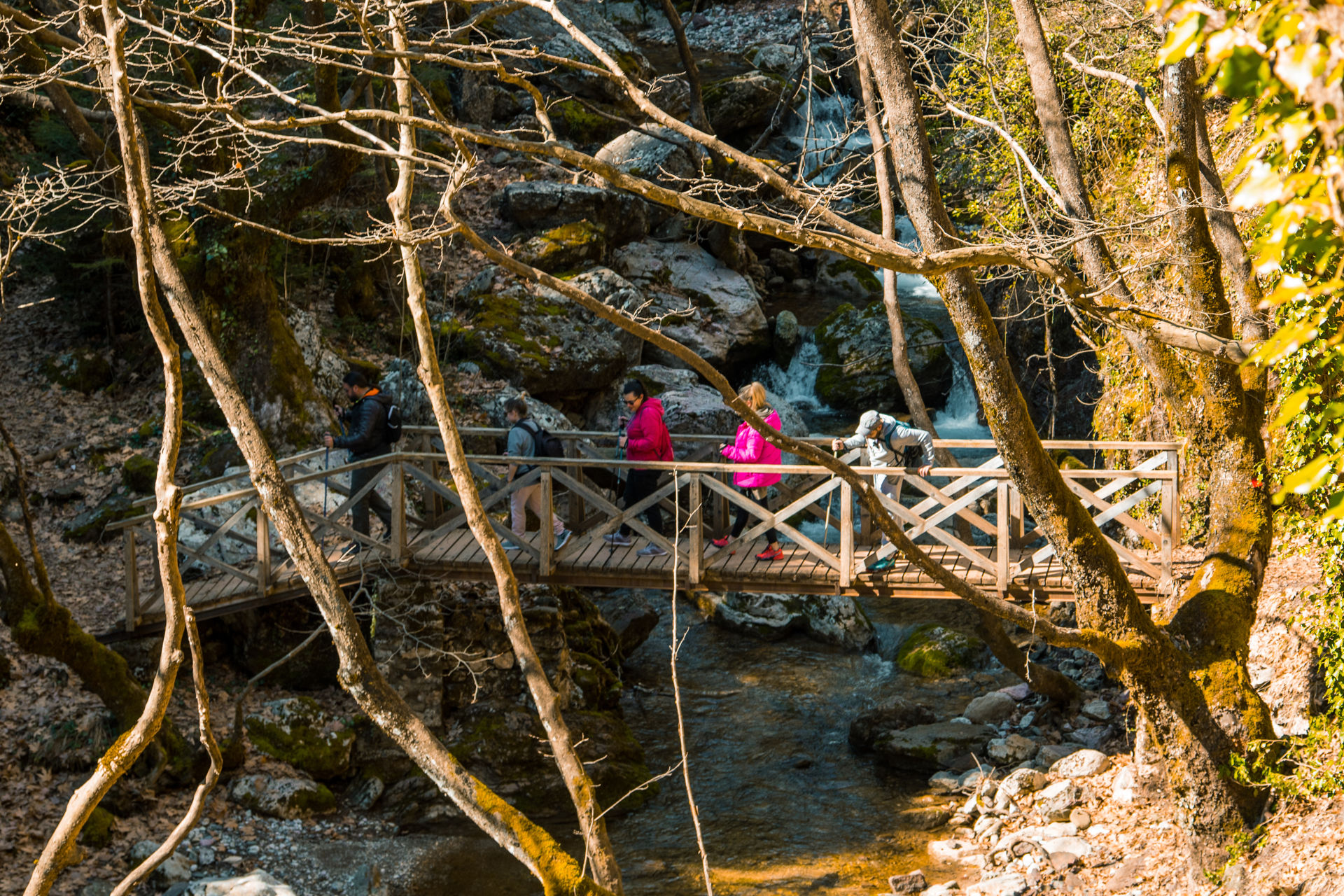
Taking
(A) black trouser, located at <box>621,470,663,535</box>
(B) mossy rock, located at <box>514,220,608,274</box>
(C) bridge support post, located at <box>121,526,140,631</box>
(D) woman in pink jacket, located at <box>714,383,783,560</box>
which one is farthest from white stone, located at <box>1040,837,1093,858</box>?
(B) mossy rock, located at <box>514,220,608,274</box>

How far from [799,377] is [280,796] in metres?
11.3

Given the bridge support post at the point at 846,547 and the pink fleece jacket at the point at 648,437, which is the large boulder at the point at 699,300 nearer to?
the pink fleece jacket at the point at 648,437

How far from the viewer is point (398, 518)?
9.04m

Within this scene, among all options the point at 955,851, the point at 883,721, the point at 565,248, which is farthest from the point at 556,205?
the point at 955,851

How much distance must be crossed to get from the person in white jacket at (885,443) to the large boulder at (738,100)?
13.3 m

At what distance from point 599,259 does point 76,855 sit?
11545 mm

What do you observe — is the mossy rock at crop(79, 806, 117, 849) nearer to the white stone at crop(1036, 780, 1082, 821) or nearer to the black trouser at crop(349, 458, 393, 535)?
the black trouser at crop(349, 458, 393, 535)

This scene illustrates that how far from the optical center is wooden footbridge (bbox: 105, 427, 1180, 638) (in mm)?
7895

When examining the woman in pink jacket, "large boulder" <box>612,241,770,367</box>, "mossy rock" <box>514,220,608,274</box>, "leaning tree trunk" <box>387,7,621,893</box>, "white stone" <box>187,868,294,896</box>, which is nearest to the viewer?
"leaning tree trunk" <box>387,7,621,893</box>

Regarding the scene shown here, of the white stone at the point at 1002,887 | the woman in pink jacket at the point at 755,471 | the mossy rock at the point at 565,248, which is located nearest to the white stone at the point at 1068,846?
the white stone at the point at 1002,887

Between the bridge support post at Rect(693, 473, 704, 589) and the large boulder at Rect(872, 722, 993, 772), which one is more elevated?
the bridge support post at Rect(693, 473, 704, 589)

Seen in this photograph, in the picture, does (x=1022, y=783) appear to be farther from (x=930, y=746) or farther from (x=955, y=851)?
(x=930, y=746)

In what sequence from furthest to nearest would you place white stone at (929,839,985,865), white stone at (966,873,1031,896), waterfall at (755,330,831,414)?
1. waterfall at (755,330,831,414)
2. white stone at (929,839,985,865)
3. white stone at (966,873,1031,896)

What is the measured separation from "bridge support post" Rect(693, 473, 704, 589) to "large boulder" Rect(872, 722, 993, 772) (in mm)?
2911
